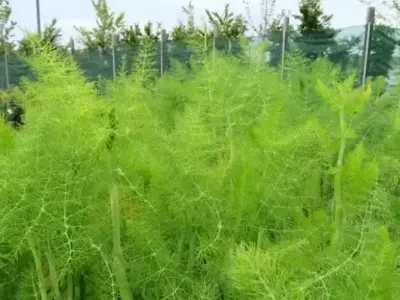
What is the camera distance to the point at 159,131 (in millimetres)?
796

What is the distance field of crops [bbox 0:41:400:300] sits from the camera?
644mm

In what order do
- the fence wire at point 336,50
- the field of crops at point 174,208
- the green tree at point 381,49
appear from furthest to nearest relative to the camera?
the green tree at point 381,49 < the fence wire at point 336,50 < the field of crops at point 174,208

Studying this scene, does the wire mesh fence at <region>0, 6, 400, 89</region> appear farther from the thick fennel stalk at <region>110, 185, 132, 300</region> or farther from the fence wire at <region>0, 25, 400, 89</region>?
the thick fennel stalk at <region>110, 185, 132, 300</region>

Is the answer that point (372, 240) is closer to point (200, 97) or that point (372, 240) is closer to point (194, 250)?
point (194, 250)

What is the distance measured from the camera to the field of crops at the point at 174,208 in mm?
644

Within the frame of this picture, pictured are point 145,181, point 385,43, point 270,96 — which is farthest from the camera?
point 385,43

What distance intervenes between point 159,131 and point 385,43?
399 cm

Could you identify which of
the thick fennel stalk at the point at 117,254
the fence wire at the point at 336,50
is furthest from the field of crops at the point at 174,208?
the fence wire at the point at 336,50

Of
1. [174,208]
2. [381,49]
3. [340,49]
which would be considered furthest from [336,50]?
[174,208]

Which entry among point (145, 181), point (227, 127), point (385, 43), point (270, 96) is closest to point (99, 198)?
point (145, 181)

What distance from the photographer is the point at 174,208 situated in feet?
2.29

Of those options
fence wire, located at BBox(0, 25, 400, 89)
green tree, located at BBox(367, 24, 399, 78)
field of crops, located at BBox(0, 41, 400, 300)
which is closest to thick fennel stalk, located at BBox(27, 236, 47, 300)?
field of crops, located at BBox(0, 41, 400, 300)

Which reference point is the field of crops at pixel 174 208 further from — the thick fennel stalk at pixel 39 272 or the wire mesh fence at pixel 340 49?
the wire mesh fence at pixel 340 49

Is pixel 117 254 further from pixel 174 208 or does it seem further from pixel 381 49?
pixel 381 49
